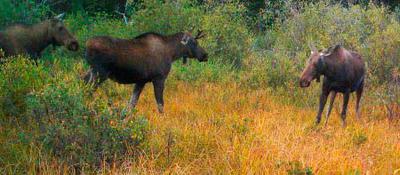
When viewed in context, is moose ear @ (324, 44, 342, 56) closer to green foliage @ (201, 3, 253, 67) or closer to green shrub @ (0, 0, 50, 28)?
green foliage @ (201, 3, 253, 67)

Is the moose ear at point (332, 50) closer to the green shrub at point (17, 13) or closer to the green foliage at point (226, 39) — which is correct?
the green foliage at point (226, 39)

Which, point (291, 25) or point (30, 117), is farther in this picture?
point (291, 25)

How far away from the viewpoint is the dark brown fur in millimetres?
9344

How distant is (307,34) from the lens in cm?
1602

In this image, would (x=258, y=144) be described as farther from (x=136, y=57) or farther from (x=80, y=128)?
(x=136, y=57)

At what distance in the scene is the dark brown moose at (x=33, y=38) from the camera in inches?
368

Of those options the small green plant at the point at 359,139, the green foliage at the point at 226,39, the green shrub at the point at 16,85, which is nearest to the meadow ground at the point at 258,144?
the small green plant at the point at 359,139

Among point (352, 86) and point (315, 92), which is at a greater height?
point (352, 86)

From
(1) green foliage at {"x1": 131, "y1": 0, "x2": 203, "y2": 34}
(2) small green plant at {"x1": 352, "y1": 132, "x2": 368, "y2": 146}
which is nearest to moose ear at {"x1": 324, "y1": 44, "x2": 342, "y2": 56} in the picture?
(2) small green plant at {"x1": 352, "y1": 132, "x2": 368, "y2": 146}

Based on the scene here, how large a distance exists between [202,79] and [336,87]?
3.70 meters

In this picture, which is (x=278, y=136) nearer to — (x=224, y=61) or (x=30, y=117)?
(x=30, y=117)

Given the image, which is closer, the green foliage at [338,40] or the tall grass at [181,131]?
the tall grass at [181,131]

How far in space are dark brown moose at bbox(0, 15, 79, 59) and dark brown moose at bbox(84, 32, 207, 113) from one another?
2.14 m

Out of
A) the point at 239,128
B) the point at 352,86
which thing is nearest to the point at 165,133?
the point at 239,128
